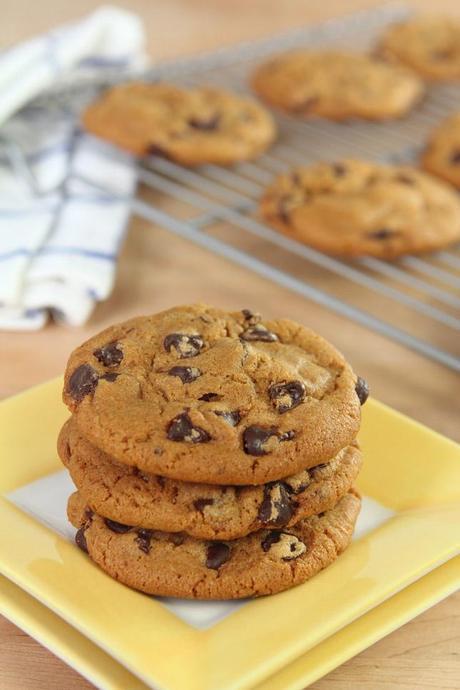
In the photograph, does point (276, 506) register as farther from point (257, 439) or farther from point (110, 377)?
point (110, 377)

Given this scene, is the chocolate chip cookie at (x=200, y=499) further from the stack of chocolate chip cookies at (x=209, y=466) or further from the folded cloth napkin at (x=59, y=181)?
the folded cloth napkin at (x=59, y=181)

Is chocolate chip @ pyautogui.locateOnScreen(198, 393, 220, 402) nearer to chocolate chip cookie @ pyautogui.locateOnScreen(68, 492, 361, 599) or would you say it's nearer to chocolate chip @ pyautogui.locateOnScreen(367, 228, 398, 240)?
chocolate chip cookie @ pyautogui.locateOnScreen(68, 492, 361, 599)

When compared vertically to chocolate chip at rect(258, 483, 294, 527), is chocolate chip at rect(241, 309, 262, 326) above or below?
above

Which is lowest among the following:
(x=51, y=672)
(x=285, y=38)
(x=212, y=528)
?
(x=51, y=672)

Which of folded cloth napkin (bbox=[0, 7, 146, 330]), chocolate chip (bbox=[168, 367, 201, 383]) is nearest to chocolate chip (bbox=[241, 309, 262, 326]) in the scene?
chocolate chip (bbox=[168, 367, 201, 383])

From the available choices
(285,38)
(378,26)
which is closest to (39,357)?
(285,38)

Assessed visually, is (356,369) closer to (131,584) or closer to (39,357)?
(39,357)

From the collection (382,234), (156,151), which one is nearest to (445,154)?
(382,234)
